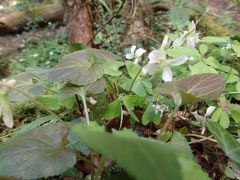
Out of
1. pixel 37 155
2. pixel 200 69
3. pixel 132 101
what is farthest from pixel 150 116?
pixel 37 155

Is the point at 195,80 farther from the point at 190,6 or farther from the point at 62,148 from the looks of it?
the point at 190,6

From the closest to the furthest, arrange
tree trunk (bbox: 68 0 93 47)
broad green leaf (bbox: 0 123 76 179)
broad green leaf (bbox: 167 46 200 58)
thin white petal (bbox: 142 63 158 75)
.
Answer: broad green leaf (bbox: 0 123 76 179) < thin white petal (bbox: 142 63 158 75) < broad green leaf (bbox: 167 46 200 58) < tree trunk (bbox: 68 0 93 47)

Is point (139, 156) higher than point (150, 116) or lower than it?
higher

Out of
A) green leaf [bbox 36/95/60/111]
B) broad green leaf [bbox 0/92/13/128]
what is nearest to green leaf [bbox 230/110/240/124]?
green leaf [bbox 36/95/60/111]

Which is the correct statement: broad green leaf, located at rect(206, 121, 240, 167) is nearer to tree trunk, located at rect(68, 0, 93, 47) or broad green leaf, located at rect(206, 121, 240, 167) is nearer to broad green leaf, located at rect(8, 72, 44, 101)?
broad green leaf, located at rect(8, 72, 44, 101)

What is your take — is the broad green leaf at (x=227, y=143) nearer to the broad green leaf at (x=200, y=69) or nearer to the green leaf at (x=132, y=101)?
the green leaf at (x=132, y=101)

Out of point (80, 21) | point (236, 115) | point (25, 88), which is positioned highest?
point (25, 88)

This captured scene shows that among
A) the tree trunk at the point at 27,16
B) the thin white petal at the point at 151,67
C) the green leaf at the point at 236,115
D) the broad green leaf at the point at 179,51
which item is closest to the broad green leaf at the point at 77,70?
the thin white petal at the point at 151,67

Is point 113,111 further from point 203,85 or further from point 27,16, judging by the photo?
point 27,16
